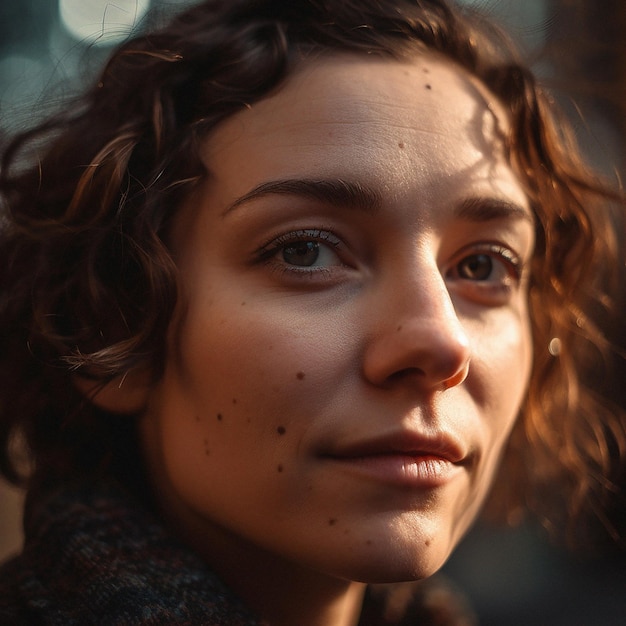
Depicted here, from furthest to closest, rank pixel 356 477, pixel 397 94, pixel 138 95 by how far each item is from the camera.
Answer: pixel 138 95 → pixel 397 94 → pixel 356 477

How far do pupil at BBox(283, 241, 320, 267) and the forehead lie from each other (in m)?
0.11

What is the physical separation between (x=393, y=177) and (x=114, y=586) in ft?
2.38

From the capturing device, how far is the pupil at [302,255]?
1163 mm

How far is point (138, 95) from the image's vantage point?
130 cm

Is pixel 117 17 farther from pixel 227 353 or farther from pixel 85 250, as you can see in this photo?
pixel 227 353

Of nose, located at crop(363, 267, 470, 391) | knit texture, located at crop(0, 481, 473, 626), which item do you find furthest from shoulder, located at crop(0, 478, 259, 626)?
nose, located at crop(363, 267, 470, 391)

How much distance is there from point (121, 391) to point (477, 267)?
2.07 feet

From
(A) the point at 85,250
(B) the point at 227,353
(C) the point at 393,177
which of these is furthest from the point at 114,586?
(C) the point at 393,177

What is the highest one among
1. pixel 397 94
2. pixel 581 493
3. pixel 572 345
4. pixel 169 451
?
pixel 397 94

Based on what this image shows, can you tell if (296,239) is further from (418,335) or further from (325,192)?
(418,335)

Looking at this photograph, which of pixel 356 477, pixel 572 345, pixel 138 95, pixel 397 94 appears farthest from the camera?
pixel 572 345

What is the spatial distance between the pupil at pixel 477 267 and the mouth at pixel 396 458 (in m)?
0.31

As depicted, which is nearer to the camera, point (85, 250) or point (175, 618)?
point (175, 618)

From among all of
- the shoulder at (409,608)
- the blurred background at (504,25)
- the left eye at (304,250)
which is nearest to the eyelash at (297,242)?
the left eye at (304,250)
